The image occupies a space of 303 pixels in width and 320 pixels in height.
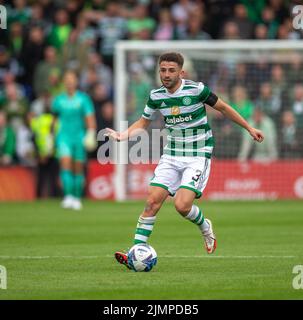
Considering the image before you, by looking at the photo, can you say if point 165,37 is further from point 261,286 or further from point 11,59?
point 261,286

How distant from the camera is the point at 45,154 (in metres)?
22.0

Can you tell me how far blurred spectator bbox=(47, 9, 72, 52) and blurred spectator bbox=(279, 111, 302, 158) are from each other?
227 inches

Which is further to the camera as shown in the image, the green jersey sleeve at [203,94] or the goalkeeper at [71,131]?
the goalkeeper at [71,131]

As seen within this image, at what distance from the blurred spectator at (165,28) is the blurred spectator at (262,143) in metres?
3.34

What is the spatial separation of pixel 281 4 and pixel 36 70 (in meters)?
6.11

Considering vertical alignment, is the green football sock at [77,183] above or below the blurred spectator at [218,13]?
below

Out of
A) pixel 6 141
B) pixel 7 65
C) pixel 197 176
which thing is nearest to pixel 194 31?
pixel 7 65

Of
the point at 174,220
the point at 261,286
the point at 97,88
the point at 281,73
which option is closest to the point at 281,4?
the point at 281,73

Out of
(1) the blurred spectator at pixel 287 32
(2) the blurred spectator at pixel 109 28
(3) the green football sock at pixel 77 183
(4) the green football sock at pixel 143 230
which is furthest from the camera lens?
(2) the blurred spectator at pixel 109 28

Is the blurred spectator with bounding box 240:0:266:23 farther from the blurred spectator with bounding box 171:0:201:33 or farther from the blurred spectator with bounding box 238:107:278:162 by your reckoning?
the blurred spectator with bounding box 238:107:278:162

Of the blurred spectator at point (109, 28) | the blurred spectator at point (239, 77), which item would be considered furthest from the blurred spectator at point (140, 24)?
the blurred spectator at point (239, 77)

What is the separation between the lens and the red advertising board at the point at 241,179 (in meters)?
21.7

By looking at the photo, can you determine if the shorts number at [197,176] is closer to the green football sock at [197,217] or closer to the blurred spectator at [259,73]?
the green football sock at [197,217]

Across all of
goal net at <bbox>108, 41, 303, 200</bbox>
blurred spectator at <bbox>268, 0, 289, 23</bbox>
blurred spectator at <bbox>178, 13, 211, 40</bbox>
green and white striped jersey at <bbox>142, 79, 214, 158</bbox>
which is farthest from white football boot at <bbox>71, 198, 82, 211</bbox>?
green and white striped jersey at <bbox>142, 79, 214, 158</bbox>
